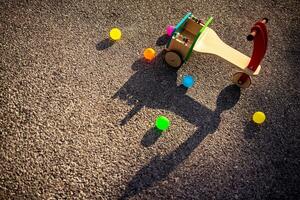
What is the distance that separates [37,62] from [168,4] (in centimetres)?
180

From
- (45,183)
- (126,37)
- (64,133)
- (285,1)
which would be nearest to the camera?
(45,183)

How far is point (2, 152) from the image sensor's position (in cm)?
248

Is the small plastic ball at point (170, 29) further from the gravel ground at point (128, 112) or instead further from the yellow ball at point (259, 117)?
the yellow ball at point (259, 117)

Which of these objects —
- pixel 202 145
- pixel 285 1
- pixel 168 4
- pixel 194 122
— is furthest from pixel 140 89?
pixel 285 1

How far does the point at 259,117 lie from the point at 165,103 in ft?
3.18

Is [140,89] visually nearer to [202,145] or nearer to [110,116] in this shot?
[110,116]

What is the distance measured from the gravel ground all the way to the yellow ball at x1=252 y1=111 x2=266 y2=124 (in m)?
0.07

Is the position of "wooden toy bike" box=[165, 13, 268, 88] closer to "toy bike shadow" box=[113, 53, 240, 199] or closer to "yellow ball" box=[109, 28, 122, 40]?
"toy bike shadow" box=[113, 53, 240, 199]

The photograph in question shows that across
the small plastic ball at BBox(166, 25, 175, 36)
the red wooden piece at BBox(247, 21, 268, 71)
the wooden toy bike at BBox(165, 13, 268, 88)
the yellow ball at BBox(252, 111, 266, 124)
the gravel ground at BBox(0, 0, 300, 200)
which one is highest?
the red wooden piece at BBox(247, 21, 268, 71)

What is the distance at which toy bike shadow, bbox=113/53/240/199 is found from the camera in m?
2.62

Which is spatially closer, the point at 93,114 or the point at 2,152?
the point at 2,152

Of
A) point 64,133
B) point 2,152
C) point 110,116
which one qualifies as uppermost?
point 110,116

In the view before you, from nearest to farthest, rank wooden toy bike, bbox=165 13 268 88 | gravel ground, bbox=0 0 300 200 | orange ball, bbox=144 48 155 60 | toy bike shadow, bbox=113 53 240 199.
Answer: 1. gravel ground, bbox=0 0 300 200
2. toy bike shadow, bbox=113 53 240 199
3. wooden toy bike, bbox=165 13 268 88
4. orange ball, bbox=144 48 155 60

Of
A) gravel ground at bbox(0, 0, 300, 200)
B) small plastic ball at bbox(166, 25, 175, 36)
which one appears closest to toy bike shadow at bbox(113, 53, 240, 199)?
gravel ground at bbox(0, 0, 300, 200)
